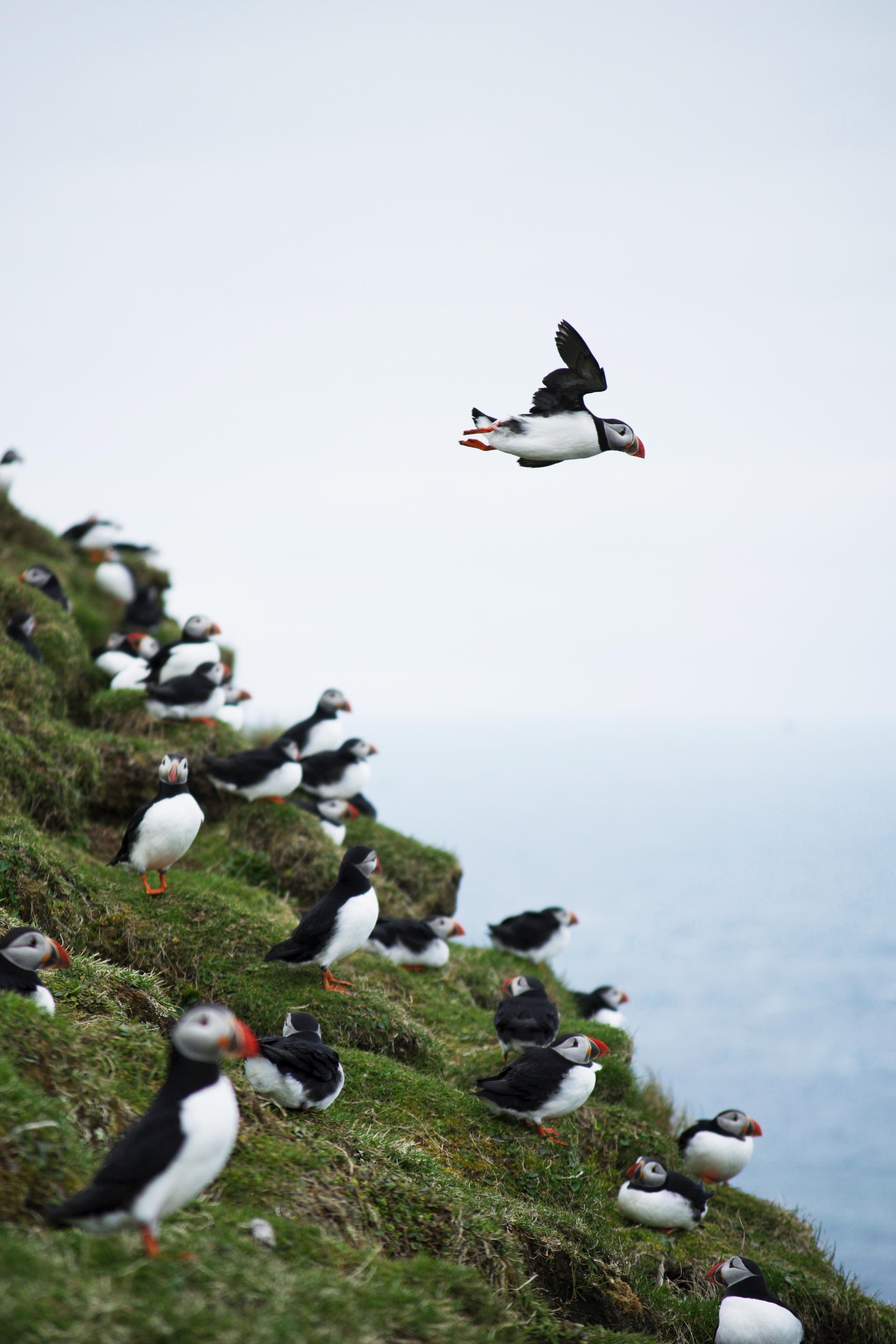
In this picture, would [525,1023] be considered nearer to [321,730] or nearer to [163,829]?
[163,829]

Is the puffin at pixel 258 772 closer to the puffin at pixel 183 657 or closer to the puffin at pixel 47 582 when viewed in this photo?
the puffin at pixel 183 657

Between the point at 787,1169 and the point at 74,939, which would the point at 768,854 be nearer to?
the point at 787,1169

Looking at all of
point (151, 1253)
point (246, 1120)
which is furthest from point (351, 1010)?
point (151, 1253)

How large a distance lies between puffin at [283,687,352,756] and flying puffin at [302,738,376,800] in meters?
0.44

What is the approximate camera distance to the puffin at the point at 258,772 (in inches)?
371

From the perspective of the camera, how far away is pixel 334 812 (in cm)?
1092

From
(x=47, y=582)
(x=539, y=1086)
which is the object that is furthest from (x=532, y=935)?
(x=47, y=582)

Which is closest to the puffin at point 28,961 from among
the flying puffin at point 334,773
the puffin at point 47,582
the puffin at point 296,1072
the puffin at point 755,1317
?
the puffin at point 296,1072

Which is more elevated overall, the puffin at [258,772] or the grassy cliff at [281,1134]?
the puffin at [258,772]

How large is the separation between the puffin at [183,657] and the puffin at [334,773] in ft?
5.18

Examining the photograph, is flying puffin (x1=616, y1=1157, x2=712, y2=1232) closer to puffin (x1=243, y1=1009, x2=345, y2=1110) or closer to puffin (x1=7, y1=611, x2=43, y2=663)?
puffin (x1=243, y1=1009, x2=345, y2=1110)

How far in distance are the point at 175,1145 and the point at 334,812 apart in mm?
7887

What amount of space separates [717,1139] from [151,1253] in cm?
609

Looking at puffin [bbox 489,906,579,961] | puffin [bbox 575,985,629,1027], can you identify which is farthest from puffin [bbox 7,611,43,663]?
puffin [bbox 575,985,629,1027]
